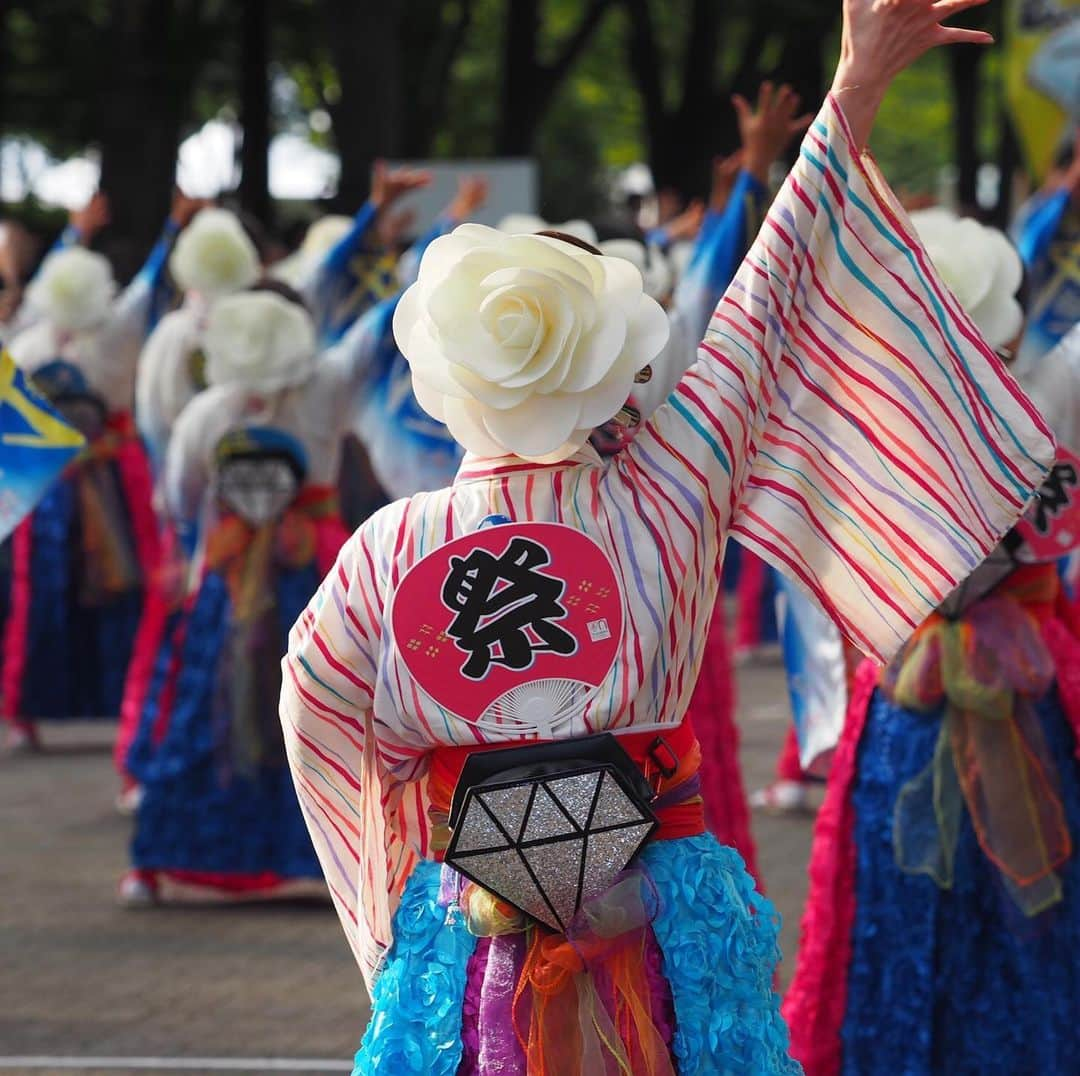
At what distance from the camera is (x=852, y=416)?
3.12m

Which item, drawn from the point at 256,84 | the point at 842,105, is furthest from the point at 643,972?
the point at 256,84

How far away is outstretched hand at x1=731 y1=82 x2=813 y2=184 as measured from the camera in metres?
4.20

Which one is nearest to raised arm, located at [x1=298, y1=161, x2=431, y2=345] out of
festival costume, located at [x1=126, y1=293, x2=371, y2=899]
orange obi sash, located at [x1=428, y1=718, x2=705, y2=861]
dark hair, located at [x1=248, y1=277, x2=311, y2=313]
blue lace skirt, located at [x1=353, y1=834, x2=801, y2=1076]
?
dark hair, located at [x1=248, y1=277, x2=311, y2=313]

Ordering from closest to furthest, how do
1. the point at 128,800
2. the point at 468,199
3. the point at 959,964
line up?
the point at 959,964, the point at 468,199, the point at 128,800

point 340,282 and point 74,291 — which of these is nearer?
point 340,282

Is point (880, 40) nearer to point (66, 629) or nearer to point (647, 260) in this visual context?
point (647, 260)

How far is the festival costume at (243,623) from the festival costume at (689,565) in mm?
3516

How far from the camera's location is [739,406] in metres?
3.06

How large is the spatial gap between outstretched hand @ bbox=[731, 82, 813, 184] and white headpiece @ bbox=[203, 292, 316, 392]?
1.81 meters

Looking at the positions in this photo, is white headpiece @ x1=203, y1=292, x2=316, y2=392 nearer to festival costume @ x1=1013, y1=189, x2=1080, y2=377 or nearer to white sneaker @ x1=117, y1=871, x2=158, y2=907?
white sneaker @ x1=117, y1=871, x2=158, y2=907

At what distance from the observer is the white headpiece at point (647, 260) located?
228 inches

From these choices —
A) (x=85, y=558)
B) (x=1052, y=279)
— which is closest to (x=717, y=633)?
(x=1052, y=279)

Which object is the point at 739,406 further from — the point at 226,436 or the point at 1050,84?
the point at 1050,84

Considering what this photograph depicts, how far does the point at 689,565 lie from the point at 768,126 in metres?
1.70
